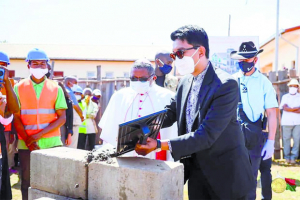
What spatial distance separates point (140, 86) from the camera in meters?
3.88

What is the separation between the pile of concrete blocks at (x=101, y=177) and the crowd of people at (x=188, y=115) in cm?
20

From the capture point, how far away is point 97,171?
2340mm

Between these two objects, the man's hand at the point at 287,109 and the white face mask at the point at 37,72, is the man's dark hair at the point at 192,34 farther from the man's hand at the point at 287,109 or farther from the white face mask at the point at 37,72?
the man's hand at the point at 287,109

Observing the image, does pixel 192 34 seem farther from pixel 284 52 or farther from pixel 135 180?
pixel 284 52

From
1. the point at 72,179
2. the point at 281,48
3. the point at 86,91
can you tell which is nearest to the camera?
the point at 72,179

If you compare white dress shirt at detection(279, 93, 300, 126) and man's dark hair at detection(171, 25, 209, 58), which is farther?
white dress shirt at detection(279, 93, 300, 126)

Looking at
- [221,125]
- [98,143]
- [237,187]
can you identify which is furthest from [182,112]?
[98,143]

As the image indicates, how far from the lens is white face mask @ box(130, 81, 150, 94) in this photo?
388cm

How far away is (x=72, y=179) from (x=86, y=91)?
7.32 metres

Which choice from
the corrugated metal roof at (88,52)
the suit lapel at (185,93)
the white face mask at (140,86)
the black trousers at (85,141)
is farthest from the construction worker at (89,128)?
the corrugated metal roof at (88,52)

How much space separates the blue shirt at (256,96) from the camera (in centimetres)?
432

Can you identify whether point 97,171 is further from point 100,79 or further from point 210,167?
point 100,79

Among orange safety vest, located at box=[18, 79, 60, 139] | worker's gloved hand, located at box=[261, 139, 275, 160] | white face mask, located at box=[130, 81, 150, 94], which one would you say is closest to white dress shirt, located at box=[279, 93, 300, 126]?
worker's gloved hand, located at box=[261, 139, 275, 160]

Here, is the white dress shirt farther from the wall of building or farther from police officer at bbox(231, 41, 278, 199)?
the wall of building
